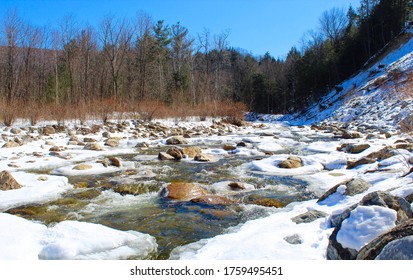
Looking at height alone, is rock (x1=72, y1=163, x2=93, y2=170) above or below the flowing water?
above

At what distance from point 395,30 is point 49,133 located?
34.7 m

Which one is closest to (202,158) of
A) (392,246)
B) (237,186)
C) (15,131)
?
(237,186)

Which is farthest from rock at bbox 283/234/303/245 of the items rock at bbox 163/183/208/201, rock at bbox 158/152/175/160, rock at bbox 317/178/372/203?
rock at bbox 158/152/175/160

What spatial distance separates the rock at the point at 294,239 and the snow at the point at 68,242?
4.37 ft

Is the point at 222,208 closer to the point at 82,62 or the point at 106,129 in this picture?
the point at 106,129

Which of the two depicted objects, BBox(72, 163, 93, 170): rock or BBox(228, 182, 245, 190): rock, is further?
BBox(72, 163, 93, 170): rock

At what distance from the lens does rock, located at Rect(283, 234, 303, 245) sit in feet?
9.32

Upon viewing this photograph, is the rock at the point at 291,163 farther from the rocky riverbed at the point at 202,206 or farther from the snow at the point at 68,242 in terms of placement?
the snow at the point at 68,242

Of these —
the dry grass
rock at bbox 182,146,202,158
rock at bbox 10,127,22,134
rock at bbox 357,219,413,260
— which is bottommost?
rock at bbox 357,219,413,260

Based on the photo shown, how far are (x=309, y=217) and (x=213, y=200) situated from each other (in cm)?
157

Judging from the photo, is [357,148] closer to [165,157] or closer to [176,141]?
[165,157]

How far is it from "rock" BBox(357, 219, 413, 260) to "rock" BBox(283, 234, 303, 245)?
2.41 ft

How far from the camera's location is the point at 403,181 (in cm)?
379

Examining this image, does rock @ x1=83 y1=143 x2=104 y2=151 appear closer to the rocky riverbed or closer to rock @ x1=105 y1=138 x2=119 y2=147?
the rocky riverbed
